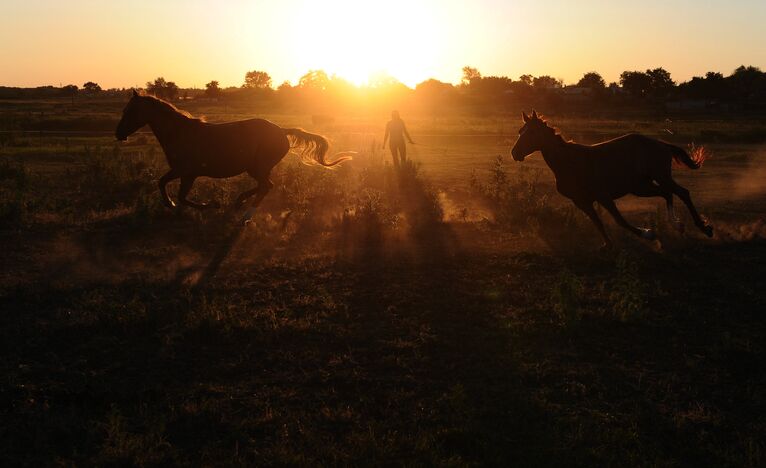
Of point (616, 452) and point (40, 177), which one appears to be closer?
point (616, 452)

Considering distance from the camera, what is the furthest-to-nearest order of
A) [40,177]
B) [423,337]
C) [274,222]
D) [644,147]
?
1. [40,177]
2. [274,222]
3. [644,147]
4. [423,337]

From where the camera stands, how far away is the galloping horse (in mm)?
10047

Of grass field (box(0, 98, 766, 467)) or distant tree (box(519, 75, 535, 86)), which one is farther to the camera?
distant tree (box(519, 75, 535, 86))

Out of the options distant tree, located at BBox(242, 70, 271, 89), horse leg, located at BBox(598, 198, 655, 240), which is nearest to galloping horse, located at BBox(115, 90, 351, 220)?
horse leg, located at BBox(598, 198, 655, 240)

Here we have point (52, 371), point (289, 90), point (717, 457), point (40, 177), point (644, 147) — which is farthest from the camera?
point (289, 90)

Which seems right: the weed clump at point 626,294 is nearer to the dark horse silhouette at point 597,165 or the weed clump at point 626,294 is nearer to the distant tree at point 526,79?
the dark horse silhouette at point 597,165

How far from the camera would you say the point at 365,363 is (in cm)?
521

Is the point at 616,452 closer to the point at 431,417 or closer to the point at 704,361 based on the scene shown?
the point at 431,417

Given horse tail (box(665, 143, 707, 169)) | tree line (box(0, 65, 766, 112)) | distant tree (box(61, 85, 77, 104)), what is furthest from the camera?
distant tree (box(61, 85, 77, 104))

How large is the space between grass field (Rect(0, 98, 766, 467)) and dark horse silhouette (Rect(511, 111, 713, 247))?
0.68m

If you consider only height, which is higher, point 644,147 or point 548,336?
point 644,147

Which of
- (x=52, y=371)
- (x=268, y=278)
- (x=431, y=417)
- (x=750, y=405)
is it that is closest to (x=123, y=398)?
(x=52, y=371)

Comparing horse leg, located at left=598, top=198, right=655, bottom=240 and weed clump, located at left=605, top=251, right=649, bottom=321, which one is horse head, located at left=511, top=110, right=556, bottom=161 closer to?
horse leg, located at left=598, top=198, right=655, bottom=240

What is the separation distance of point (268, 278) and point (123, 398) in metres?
3.29
